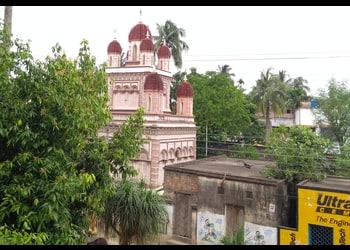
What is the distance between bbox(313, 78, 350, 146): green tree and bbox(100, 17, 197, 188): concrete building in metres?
10.2

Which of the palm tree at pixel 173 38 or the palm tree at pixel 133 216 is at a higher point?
the palm tree at pixel 173 38

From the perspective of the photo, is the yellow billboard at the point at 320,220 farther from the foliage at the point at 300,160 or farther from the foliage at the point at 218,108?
the foliage at the point at 218,108

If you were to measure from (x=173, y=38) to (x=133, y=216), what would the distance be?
2095 cm

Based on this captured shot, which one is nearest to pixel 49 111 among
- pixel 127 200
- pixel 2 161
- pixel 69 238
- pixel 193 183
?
pixel 2 161

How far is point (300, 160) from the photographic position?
12141mm

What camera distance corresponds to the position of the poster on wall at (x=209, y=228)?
12.2 m

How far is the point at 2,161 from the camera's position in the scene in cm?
538

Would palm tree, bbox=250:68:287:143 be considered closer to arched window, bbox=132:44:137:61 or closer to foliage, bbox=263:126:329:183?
arched window, bbox=132:44:137:61

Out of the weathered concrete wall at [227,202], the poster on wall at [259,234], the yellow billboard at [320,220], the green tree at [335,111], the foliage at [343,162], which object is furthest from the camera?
the green tree at [335,111]

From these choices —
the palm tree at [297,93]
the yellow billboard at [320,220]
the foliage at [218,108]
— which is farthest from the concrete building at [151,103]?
the palm tree at [297,93]

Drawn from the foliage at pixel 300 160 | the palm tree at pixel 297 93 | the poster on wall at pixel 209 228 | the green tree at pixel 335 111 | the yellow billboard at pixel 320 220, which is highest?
the palm tree at pixel 297 93

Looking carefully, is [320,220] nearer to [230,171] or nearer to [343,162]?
[230,171]

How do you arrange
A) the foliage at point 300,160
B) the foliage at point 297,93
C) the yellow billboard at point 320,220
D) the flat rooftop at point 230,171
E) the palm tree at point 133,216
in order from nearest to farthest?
the palm tree at point 133,216
the yellow billboard at point 320,220
the flat rooftop at point 230,171
the foliage at point 300,160
the foliage at point 297,93

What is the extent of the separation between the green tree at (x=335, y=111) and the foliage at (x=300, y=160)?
11.5m
